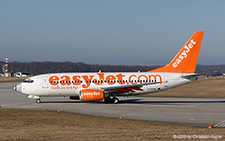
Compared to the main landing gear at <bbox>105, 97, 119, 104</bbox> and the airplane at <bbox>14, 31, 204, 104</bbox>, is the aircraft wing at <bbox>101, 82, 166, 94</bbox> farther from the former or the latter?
the main landing gear at <bbox>105, 97, 119, 104</bbox>

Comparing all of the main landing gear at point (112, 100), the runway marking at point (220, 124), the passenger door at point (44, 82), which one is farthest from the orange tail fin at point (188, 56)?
the runway marking at point (220, 124)

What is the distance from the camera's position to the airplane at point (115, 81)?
3906 cm

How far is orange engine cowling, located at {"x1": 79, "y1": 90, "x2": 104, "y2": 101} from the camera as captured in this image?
37125 millimetres

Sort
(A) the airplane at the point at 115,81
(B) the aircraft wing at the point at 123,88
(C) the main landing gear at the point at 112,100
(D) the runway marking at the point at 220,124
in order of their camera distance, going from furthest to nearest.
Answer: (C) the main landing gear at the point at 112,100 < (A) the airplane at the point at 115,81 < (B) the aircraft wing at the point at 123,88 < (D) the runway marking at the point at 220,124

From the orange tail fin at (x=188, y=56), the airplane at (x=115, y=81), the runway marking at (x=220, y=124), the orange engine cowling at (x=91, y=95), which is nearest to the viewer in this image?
the runway marking at (x=220, y=124)

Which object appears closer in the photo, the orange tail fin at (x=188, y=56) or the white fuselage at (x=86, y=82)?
the white fuselage at (x=86, y=82)

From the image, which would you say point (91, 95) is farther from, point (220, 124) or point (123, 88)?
point (220, 124)

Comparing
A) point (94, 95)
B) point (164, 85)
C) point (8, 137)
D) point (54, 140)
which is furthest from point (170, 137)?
point (164, 85)

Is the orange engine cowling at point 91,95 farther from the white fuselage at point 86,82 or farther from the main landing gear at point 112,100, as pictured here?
the main landing gear at point 112,100

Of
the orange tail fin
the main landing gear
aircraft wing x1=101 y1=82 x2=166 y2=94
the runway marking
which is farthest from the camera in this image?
the orange tail fin

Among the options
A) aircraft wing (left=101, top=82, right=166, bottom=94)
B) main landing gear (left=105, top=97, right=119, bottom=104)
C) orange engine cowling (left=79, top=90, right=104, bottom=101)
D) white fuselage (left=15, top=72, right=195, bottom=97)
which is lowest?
main landing gear (left=105, top=97, right=119, bottom=104)

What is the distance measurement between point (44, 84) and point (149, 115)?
52.7 feet

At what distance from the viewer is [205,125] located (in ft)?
76.4

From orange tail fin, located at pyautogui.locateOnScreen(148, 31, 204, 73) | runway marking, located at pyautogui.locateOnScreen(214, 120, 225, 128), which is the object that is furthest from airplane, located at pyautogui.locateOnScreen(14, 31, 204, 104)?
runway marking, located at pyautogui.locateOnScreen(214, 120, 225, 128)
